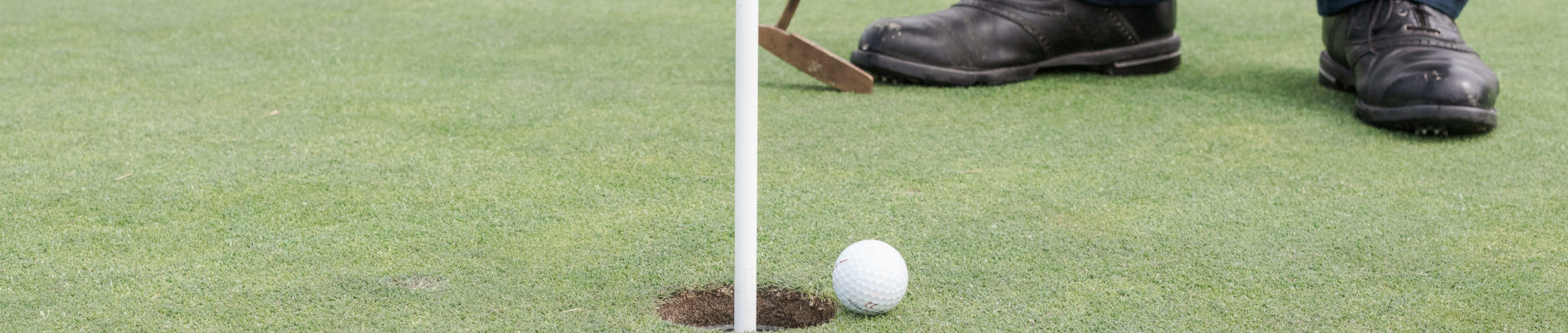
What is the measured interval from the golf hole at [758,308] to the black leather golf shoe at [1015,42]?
1790 mm

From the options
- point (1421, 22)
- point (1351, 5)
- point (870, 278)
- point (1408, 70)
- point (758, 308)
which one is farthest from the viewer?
point (1351, 5)

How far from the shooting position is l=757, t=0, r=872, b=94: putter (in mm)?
3793

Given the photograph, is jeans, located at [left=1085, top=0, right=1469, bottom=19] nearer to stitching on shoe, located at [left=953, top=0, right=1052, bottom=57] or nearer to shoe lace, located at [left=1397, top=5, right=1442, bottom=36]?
shoe lace, located at [left=1397, top=5, right=1442, bottom=36]

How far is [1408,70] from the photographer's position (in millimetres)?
3410

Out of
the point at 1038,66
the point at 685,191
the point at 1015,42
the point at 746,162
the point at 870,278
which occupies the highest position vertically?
the point at 746,162

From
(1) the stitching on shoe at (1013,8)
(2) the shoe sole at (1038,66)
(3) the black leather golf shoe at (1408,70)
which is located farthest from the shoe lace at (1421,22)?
(1) the stitching on shoe at (1013,8)

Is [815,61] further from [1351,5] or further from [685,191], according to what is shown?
[1351,5]

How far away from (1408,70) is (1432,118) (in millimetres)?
195

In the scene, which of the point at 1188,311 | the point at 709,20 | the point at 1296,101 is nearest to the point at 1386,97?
the point at 1296,101

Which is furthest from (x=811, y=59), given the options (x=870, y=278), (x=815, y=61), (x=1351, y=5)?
(x=870, y=278)

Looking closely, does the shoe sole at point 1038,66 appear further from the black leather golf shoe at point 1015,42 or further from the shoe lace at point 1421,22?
the shoe lace at point 1421,22

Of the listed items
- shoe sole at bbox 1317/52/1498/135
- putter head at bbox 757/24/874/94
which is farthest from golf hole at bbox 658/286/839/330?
shoe sole at bbox 1317/52/1498/135

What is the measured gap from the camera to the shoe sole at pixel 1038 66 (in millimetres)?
3908

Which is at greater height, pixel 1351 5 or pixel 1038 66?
pixel 1351 5
